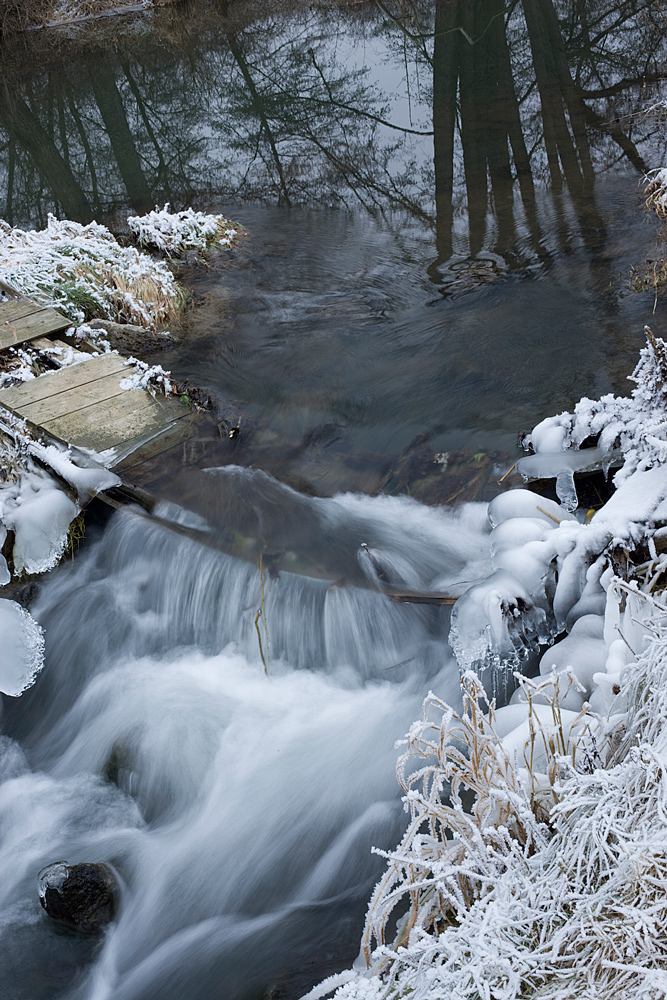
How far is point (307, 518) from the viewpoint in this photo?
498cm

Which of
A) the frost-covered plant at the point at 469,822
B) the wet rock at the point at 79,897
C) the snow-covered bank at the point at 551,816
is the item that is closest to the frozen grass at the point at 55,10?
the snow-covered bank at the point at 551,816

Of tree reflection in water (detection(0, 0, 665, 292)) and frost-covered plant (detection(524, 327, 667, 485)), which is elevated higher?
tree reflection in water (detection(0, 0, 665, 292))

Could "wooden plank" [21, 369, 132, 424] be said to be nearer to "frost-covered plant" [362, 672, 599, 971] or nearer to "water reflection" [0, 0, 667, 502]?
"water reflection" [0, 0, 667, 502]

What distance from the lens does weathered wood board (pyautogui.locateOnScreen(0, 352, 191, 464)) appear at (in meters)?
5.50

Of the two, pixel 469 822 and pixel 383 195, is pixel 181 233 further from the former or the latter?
pixel 469 822

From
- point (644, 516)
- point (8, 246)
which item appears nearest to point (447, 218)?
Result: point (8, 246)

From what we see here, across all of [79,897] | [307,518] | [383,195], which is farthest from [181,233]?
[79,897]

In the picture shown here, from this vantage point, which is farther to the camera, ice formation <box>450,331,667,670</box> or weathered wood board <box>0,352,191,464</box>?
weathered wood board <box>0,352,191,464</box>

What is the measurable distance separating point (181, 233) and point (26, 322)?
272 cm

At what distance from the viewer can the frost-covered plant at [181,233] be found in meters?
8.62

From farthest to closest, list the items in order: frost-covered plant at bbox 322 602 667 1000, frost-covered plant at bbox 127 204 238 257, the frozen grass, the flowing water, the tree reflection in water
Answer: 1. the frozen grass
2. the tree reflection in water
3. frost-covered plant at bbox 127 204 238 257
4. the flowing water
5. frost-covered plant at bbox 322 602 667 1000

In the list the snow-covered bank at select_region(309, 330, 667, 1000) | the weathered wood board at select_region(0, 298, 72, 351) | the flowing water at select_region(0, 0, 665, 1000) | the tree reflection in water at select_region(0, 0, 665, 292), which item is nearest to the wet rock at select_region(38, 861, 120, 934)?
the flowing water at select_region(0, 0, 665, 1000)

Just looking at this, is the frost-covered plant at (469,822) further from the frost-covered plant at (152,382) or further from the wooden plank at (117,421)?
the frost-covered plant at (152,382)

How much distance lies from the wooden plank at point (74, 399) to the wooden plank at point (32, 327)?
2.91ft
